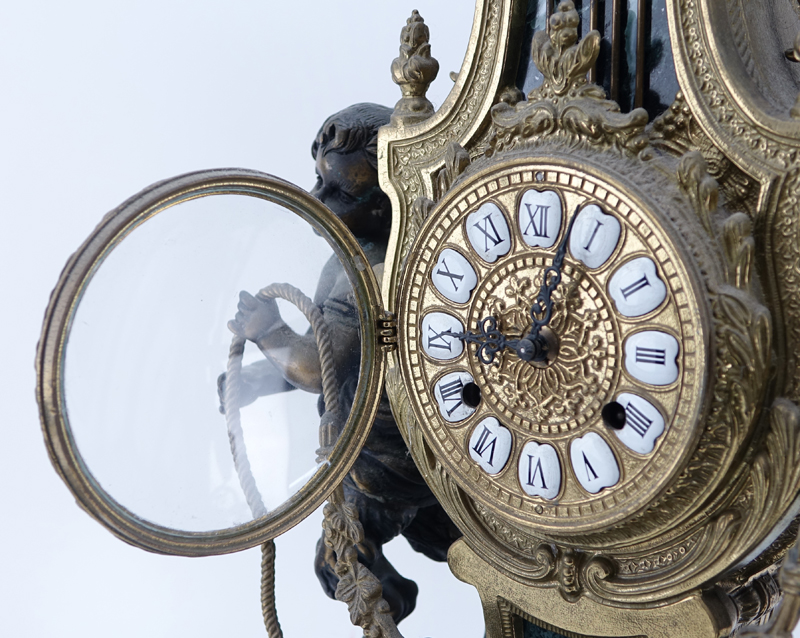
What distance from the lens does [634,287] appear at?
880mm

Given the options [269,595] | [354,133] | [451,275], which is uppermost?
[354,133]

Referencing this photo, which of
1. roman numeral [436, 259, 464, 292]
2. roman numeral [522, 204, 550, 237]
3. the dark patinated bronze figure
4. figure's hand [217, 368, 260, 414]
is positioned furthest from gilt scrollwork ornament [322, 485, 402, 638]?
roman numeral [522, 204, 550, 237]

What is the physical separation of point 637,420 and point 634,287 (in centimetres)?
13

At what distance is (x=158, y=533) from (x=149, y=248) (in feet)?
0.94

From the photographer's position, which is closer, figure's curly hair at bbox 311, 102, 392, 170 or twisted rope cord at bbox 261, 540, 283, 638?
twisted rope cord at bbox 261, 540, 283, 638

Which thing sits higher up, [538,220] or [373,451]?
[538,220]

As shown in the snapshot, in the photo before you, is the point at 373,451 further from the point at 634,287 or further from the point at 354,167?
the point at 634,287

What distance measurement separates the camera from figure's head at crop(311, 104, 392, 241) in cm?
133

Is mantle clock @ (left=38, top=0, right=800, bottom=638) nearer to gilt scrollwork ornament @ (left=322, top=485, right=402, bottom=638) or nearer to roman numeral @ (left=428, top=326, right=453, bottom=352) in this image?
roman numeral @ (left=428, top=326, right=453, bottom=352)

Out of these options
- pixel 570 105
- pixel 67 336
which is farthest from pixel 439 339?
pixel 67 336

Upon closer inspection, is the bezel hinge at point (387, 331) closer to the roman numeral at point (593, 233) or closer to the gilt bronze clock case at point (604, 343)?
the gilt bronze clock case at point (604, 343)

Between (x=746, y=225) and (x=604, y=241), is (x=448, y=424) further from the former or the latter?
(x=746, y=225)

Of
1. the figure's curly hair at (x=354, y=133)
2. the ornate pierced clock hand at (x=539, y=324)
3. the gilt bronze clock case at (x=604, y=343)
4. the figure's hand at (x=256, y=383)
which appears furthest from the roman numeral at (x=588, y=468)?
the figure's curly hair at (x=354, y=133)

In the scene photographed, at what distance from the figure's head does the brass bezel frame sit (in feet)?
0.94
